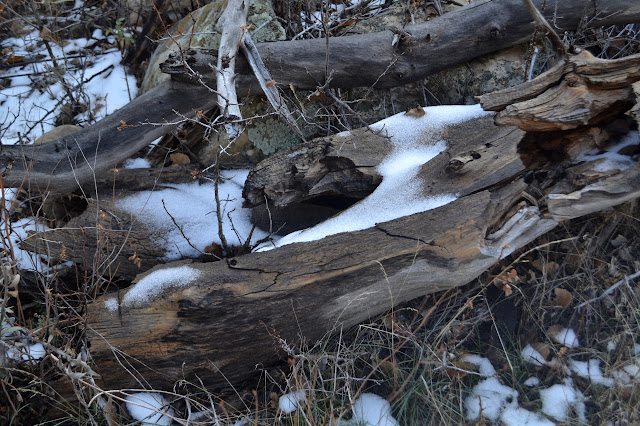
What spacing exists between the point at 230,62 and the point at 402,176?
121 centimetres

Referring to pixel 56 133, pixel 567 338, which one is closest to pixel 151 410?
pixel 56 133

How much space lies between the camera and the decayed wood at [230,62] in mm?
2760

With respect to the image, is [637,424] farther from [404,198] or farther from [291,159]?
[291,159]

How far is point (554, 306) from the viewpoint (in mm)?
3049

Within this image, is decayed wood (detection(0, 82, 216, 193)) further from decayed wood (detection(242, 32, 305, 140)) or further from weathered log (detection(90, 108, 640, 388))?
weathered log (detection(90, 108, 640, 388))

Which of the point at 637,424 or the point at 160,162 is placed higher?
the point at 160,162

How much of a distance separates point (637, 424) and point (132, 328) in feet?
8.43

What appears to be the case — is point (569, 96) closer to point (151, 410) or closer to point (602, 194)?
point (602, 194)

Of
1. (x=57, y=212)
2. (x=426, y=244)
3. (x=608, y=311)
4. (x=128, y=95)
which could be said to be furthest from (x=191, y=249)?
(x=608, y=311)

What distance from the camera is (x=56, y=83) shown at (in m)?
4.53

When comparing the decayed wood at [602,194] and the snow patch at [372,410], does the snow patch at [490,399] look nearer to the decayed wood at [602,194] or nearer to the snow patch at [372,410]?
the snow patch at [372,410]

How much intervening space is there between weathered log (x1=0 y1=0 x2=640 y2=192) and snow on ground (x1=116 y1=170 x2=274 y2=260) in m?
0.38

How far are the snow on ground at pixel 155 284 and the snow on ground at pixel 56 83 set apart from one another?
2134mm

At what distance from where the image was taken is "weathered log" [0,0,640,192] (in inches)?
126
